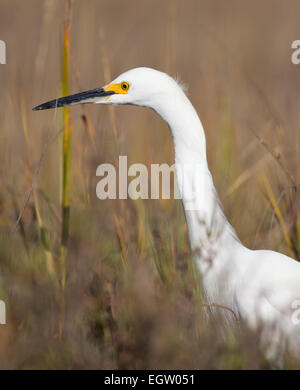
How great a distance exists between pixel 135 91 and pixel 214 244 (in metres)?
0.60

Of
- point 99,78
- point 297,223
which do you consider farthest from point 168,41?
point 99,78

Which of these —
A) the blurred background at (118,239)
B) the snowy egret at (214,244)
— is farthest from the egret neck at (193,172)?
the blurred background at (118,239)

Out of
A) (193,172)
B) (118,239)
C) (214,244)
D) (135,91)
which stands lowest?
(214,244)

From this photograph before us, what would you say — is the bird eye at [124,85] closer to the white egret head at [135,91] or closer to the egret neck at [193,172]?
the white egret head at [135,91]

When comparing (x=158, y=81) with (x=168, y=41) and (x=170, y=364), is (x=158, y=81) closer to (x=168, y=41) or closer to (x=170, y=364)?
(x=168, y=41)

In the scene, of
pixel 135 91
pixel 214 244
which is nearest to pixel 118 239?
pixel 214 244

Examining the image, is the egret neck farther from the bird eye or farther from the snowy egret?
the bird eye

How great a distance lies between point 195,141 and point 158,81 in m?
0.24

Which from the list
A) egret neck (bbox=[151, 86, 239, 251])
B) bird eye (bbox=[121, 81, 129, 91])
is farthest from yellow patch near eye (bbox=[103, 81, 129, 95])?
egret neck (bbox=[151, 86, 239, 251])

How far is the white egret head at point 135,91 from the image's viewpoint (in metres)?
2.04

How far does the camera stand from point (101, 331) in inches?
71.9

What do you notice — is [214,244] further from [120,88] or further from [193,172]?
[120,88]

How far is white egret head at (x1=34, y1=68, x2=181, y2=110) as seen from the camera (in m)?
2.04

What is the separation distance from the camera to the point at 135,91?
83.0 inches
